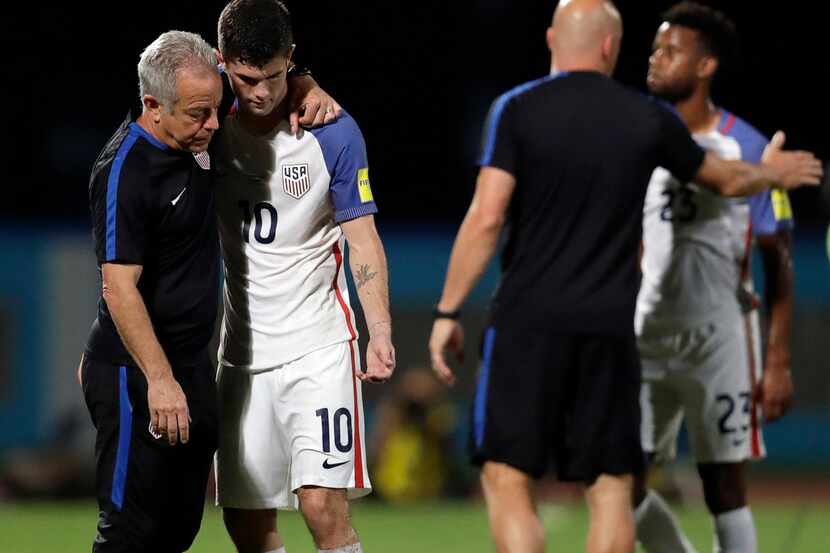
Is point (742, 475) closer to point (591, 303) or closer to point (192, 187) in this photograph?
point (591, 303)

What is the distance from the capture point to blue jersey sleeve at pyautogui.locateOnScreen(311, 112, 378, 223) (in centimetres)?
505

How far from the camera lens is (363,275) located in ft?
16.6

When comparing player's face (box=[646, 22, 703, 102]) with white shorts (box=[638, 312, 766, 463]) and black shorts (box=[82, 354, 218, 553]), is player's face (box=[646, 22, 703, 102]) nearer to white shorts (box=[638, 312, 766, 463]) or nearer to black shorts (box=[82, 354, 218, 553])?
white shorts (box=[638, 312, 766, 463])

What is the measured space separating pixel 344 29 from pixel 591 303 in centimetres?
1848

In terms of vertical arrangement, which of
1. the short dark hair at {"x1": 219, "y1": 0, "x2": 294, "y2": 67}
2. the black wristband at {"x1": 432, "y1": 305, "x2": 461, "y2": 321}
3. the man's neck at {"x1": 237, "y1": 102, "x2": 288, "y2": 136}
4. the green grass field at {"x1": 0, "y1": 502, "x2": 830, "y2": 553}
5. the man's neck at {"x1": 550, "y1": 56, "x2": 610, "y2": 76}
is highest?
the short dark hair at {"x1": 219, "y1": 0, "x2": 294, "y2": 67}

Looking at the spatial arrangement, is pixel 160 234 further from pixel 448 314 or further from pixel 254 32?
pixel 448 314

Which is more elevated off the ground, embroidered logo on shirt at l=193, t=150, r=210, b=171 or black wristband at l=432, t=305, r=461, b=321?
embroidered logo on shirt at l=193, t=150, r=210, b=171

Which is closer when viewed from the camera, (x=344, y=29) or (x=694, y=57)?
(x=694, y=57)

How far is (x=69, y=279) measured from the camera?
15664 mm

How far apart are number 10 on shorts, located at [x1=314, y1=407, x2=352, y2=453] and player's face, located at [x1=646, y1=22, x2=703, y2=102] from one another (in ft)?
7.65

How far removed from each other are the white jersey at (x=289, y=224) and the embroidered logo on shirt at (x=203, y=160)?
0.59 ft

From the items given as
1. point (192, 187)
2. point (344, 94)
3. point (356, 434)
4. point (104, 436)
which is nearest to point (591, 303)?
point (356, 434)

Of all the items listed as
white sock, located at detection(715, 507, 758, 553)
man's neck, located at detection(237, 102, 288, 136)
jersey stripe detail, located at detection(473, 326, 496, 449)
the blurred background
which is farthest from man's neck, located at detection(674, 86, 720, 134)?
the blurred background

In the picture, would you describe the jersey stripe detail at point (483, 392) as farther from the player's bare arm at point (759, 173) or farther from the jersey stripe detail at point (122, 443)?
the jersey stripe detail at point (122, 443)
